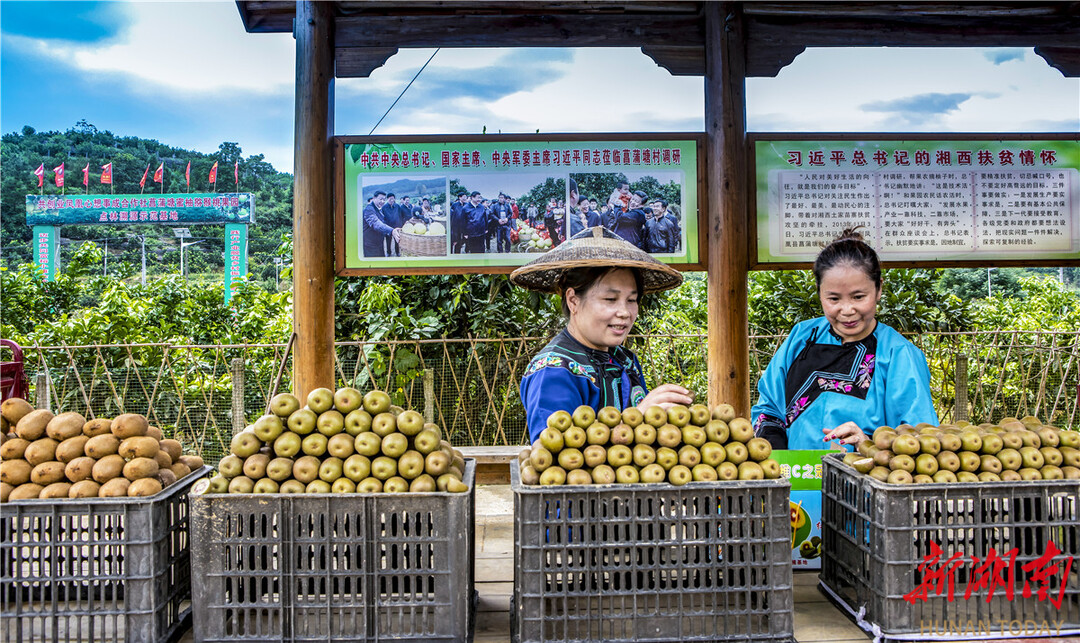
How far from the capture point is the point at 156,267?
3744cm

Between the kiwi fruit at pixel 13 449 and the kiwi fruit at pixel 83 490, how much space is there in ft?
1.01

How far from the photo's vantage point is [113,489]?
2201 millimetres

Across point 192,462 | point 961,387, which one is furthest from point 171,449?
point 961,387

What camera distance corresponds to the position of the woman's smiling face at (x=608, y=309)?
2.86 m

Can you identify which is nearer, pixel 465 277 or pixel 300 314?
pixel 300 314

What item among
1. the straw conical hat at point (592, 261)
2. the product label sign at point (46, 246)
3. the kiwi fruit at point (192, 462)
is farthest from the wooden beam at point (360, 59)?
the product label sign at point (46, 246)

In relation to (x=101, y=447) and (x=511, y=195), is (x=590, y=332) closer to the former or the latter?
(x=511, y=195)

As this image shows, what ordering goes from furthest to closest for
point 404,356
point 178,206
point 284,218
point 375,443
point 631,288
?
1. point 284,218
2. point 178,206
3. point 404,356
4. point 631,288
5. point 375,443

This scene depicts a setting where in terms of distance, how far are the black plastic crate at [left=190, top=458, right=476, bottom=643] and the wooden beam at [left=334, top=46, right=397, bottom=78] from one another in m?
2.89

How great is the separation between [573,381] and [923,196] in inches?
106

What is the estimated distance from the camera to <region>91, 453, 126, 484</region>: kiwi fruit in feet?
7.43

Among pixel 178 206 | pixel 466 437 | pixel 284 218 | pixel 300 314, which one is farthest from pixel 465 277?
pixel 284 218

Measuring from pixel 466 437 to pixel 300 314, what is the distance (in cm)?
263

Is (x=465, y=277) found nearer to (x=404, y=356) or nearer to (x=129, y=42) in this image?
(x=404, y=356)
